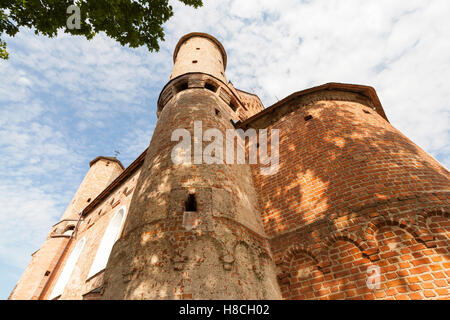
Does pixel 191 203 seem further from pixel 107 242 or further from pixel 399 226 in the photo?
pixel 107 242

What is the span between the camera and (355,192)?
5.13m

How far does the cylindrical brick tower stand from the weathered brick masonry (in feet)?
0.07

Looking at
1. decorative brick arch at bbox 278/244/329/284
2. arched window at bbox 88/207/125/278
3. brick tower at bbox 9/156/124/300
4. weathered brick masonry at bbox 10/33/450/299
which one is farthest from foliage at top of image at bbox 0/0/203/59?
brick tower at bbox 9/156/124/300

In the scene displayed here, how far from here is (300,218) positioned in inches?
219

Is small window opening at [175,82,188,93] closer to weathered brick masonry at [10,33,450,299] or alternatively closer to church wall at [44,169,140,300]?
weathered brick masonry at [10,33,450,299]

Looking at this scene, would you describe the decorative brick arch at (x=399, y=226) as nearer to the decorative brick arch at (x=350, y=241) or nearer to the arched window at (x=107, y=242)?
the decorative brick arch at (x=350, y=241)

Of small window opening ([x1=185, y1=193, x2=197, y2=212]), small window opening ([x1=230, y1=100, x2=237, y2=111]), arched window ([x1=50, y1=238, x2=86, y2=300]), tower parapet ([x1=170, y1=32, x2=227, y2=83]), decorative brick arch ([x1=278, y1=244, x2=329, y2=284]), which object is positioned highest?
tower parapet ([x1=170, y1=32, x2=227, y2=83])

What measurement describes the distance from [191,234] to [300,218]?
276cm

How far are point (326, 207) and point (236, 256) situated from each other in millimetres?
2467

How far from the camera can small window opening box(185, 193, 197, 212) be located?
496 cm

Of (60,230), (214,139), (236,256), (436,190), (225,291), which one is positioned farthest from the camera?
(60,230)

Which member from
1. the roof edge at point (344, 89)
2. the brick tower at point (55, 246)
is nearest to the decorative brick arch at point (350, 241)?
the roof edge at point (344, 89)
